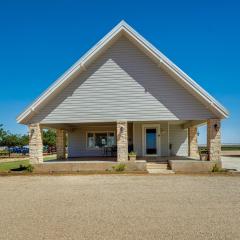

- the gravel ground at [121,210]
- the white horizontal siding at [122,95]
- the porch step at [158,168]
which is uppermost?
the white horizontal siding at [122,95]

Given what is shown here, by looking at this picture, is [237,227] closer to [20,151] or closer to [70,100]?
[70,100]

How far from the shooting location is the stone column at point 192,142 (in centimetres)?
2818

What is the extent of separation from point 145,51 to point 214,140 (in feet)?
20.1

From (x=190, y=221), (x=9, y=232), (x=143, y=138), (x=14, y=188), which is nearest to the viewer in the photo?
(x=9, y=232)

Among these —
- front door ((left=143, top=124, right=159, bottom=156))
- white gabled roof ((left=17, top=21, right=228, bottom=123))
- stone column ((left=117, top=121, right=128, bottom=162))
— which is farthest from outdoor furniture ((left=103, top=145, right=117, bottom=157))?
white gabled roof ((left=17, top=21, right=228, bottom=123))

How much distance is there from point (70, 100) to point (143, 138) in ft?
21.2

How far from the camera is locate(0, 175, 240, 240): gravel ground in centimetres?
714

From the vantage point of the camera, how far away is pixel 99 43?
64.6 feet

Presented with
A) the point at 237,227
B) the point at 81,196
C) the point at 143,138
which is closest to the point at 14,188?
the point at 81,196

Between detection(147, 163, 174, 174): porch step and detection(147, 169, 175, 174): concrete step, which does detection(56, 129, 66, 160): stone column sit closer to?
detection(147, 163, 174, 174): porch step

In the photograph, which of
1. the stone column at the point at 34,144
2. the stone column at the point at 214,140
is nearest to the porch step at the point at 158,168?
the stone column at the point at 214,140

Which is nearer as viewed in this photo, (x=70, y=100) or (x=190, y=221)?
(x=190, y=221)

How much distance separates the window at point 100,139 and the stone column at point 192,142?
6003 mm

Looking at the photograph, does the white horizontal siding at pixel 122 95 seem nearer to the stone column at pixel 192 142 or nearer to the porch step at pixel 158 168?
the porch step at pixel 158 168
